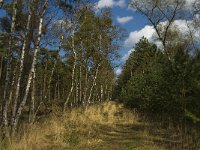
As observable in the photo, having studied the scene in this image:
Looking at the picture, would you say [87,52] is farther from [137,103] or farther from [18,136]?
[18,136]

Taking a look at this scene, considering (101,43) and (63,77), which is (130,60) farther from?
(101,43)

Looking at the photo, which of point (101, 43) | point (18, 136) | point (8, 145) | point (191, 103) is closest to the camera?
point (8, 145)

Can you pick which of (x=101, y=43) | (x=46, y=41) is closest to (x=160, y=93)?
(x=46, y=41)

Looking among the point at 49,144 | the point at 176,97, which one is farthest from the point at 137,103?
the point at 49,144

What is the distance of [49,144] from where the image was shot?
12555 millimetres

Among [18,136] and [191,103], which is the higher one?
[191,103]

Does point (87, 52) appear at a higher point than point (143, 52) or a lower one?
lower

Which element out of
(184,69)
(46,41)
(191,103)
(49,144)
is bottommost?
(49,144)

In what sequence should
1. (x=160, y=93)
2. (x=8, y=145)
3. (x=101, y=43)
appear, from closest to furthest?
(x=8, y=145) < (x=160, y=93) < (x=101, y=43)

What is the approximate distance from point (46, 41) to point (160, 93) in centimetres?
765

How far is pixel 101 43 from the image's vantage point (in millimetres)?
34125

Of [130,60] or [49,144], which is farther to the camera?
[130,60]

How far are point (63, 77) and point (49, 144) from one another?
154 feet

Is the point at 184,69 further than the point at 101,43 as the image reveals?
No
